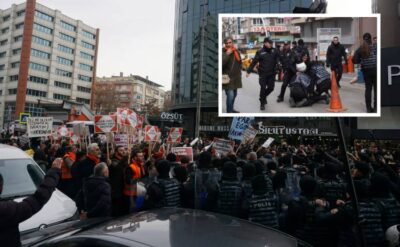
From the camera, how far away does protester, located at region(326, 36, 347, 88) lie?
382cm

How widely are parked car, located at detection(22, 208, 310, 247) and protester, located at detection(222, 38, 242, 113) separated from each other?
171 centimetres

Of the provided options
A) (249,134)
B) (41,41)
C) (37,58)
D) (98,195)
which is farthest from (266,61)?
(41,41)

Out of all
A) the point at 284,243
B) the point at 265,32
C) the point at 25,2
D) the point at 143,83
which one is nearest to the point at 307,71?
the point at 265,32

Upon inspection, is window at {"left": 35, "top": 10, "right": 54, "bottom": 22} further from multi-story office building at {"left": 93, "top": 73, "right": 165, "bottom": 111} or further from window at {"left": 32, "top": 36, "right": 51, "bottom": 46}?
multi-story office building at {"left": 93, "top": 73, "right": 165, "bottom": 111}

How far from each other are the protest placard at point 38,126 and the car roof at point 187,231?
10889 millimetres

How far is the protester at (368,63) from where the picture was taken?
144 inches

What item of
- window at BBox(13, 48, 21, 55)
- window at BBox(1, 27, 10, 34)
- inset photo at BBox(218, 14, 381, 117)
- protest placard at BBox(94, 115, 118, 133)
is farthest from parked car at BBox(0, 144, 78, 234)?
window at BBox(1, 27, 10, 34)

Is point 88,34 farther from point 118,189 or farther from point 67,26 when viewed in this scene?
point 118,189

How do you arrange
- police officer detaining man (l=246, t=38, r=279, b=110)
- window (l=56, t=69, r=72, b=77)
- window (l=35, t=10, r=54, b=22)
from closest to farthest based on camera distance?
1. police officer detaining man (l=246, t=38, r=279, b=110)
2. window (l=35, t=10, r=54, b=22)
3. window (l=56, t=69, r=72, b=77)

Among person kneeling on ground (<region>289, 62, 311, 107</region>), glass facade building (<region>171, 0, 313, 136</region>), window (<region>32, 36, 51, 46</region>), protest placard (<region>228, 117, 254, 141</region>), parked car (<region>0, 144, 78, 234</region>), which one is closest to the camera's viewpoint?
person kneeling on ground (<region>289, 62, 311, 107</region>)

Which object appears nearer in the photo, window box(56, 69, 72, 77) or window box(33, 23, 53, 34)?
window box(33, 23, 53, 34)

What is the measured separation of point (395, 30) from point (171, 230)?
2672cm

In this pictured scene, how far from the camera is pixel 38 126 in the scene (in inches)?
490

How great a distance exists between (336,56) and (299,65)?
0.43 m
